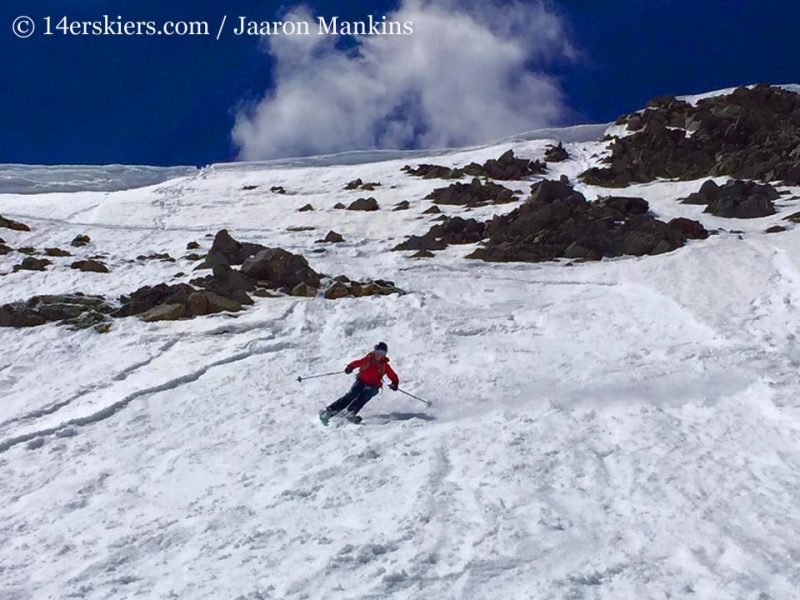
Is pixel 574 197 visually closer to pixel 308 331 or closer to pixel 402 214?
pixel 402 214

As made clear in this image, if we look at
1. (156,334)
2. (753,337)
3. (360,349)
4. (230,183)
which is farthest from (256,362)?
(230,183)

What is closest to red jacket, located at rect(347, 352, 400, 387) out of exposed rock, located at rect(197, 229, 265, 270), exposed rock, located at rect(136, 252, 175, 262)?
exposed rock, located at rect(197, 229, 265, 270)

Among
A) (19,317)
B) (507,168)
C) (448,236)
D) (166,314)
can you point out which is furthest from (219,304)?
(507,168)

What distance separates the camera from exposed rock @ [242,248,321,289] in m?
21.8

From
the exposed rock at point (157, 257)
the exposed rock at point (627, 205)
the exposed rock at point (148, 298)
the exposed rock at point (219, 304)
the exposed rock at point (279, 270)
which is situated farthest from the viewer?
the exposed rock at point (627, 205)

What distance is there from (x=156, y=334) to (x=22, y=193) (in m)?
47.8

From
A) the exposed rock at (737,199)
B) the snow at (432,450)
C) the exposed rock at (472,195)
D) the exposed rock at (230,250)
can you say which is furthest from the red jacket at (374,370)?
the exposed rock at (472,195)

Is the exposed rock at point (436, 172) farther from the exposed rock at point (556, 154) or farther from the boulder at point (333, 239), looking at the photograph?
the boulder at point (333, 239)

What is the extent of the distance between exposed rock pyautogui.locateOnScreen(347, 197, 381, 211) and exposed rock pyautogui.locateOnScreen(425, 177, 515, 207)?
335 centimetres

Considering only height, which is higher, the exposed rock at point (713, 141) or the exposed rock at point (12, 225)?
the exposed rock at point (713, 141)

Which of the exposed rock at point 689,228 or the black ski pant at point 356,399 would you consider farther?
the exposed rock at point 689,228

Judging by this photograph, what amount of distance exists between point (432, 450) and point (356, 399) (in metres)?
1.91

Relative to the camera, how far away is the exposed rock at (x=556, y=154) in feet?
177

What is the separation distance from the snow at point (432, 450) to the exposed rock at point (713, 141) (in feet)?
74.4
